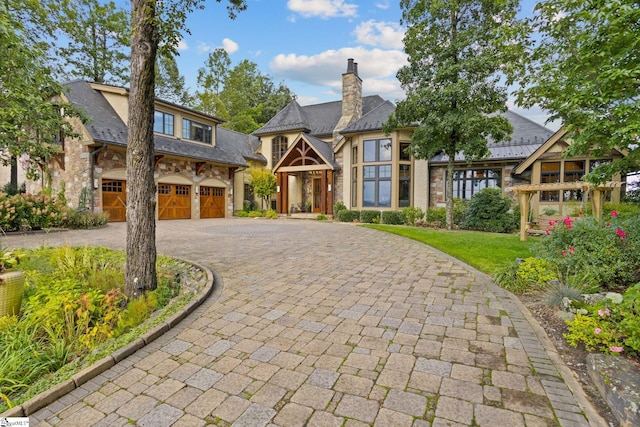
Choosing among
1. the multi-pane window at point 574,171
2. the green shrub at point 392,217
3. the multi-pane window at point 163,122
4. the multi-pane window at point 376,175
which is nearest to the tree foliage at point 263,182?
the multi-pane window at point 163,122

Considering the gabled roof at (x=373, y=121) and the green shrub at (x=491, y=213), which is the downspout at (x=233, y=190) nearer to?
the gabled roof at (x=373, y=121)

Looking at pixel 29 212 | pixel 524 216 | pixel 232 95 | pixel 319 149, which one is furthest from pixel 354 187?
pixel 232 95

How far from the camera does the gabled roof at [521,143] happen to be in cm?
1564

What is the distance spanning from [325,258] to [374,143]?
12.8 meters

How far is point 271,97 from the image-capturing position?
37.9 metres

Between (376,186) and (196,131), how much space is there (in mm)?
11353

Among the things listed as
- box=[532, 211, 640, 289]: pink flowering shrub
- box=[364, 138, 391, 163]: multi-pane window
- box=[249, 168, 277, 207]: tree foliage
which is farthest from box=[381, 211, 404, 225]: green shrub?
box=[532, 211, 640, 289]: pink flowering shrub

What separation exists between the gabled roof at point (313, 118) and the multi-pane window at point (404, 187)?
7.10 m

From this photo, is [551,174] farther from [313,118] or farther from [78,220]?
[78,220]

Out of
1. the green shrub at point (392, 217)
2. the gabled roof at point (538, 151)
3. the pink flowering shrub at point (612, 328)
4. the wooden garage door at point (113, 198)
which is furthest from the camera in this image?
the green shrub at point (392, 217)

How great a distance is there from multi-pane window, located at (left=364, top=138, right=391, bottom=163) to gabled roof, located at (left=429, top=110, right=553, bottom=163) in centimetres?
249

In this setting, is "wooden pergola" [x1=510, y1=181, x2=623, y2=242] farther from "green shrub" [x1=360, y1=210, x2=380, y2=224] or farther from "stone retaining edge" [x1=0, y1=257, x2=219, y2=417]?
"green shrub" [x1=360, y1=210, x2=380, y2=224]

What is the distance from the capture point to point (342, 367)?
2510 millimetres

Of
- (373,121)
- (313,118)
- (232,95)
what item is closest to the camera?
(373,121)
